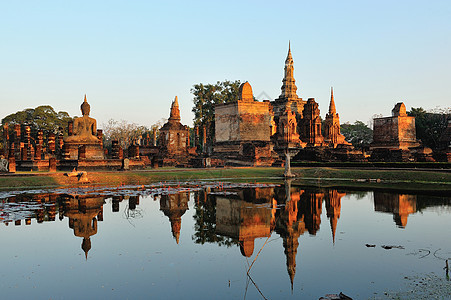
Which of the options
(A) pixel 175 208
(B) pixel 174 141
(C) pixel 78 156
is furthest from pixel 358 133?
(A) pixel 175 208

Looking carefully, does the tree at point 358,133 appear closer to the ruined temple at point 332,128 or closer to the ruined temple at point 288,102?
the ruined temple at point 332,128

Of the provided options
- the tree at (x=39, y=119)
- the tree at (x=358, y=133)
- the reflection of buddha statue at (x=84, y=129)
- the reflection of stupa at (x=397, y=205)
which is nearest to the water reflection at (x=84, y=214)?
the reflection of stupa at (x=397, y=205)

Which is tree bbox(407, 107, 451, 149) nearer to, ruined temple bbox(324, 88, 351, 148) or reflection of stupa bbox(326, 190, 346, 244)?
ruined temple bbox(324, 88, 351, 148)

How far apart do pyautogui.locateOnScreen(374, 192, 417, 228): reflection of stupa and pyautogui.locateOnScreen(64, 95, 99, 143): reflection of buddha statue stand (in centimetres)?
2067

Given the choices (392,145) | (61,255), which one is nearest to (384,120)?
(392,145)

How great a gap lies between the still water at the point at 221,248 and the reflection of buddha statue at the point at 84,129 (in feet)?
50.1

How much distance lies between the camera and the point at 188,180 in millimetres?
23406

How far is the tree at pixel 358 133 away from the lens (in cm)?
8494

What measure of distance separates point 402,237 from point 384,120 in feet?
130

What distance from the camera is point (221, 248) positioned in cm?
788

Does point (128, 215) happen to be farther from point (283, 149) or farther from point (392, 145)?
point (392, 145)

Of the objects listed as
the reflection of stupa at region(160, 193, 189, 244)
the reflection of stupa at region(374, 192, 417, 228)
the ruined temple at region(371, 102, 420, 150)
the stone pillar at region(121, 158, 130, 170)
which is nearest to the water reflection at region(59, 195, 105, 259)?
the reflection of stupa at region(160, 193, 189, 244)

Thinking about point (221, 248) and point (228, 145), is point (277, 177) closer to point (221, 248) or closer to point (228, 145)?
point (228, 145)

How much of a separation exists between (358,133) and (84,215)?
83501 mm
